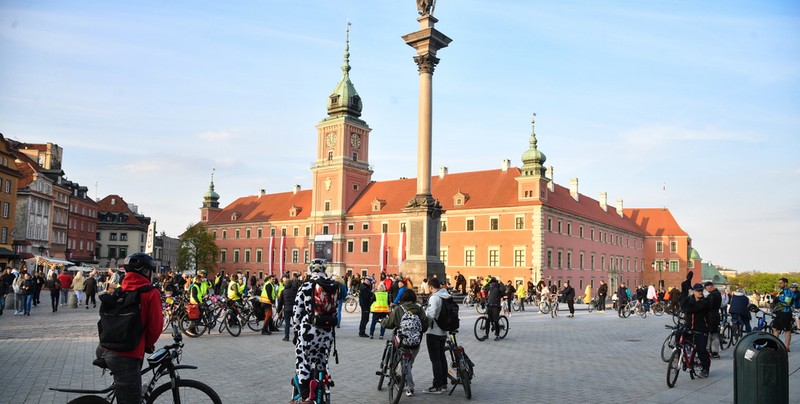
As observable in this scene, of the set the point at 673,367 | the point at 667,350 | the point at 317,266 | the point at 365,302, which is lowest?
the point at 667,350

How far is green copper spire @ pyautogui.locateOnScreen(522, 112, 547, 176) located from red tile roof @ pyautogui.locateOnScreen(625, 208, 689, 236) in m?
39.1

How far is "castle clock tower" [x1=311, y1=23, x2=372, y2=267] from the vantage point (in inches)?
2921

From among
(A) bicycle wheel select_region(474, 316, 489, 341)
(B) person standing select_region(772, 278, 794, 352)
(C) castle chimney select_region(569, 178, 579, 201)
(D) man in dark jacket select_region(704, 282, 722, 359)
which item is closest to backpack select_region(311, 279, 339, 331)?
(D) man in dark jacket select_region(704, 282, 722, 359)

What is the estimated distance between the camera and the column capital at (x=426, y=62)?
2720 centimetres

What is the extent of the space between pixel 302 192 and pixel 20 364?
75.7 meters

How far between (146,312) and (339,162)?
2737 inches

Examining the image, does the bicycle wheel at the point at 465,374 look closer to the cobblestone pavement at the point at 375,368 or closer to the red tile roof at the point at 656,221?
the cobblestone pavement at the point at 375,368

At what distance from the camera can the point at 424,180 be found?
27.6 meters

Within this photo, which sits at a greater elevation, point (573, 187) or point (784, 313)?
point (573, 187)

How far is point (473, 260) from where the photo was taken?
61469mm

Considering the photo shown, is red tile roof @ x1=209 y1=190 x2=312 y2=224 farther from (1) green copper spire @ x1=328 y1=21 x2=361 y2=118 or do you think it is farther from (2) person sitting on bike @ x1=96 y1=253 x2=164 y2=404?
(2) person sitting on bike @ x1=96 y1=253 x2=164 y2=404

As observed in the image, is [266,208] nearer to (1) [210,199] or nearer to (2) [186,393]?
(1) [210,199]

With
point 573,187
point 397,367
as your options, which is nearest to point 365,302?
point 397,367

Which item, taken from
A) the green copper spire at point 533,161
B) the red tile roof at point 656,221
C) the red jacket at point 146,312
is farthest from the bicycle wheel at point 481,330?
the red tile roof at point 656,221
